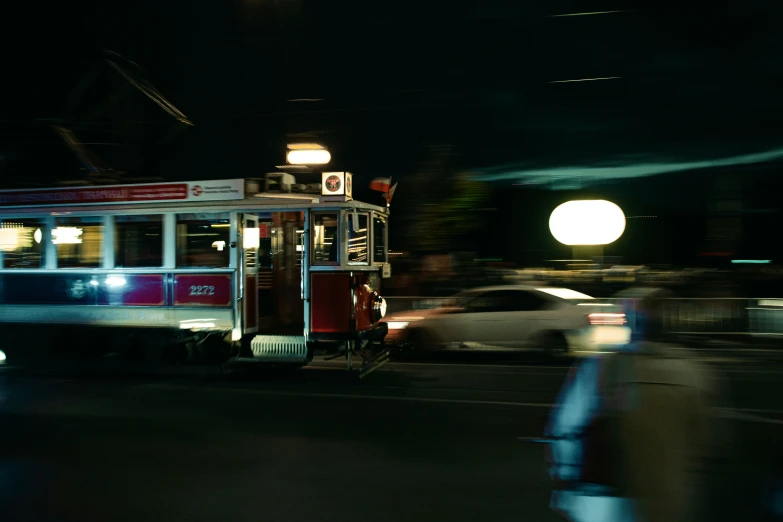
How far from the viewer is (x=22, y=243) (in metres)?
11.8

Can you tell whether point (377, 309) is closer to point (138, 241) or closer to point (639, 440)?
point (138, 241)

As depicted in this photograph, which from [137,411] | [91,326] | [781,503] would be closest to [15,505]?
[137,411]

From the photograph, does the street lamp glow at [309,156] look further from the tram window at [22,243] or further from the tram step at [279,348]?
the tram window at [22,243]

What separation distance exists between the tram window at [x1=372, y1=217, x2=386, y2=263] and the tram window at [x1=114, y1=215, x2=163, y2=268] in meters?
3.48

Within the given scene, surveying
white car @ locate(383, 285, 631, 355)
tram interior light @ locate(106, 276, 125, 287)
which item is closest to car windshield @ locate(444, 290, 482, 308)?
white car @ locate(383, 285, 631, 355)

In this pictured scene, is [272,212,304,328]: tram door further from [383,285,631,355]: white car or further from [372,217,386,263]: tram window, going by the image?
[383,285,631,355]: white car

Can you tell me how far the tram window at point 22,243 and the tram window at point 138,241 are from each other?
1641 mm

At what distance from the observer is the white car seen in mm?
11594

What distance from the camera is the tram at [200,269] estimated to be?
1029 cm

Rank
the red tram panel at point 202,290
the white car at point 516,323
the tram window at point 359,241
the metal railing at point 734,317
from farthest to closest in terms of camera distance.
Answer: the metal railing at point 734,317, the white car at point 516,323, the red tram panel at point 202,290, the tram window at point 359,241

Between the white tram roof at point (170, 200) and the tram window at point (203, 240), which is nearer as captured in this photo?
the white tram roof at point (170, 200)

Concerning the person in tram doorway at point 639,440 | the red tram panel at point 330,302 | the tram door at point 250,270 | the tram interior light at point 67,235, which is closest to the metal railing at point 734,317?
the red tram panel at point 330,302

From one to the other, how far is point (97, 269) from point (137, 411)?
382 cm

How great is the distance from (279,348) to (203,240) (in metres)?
2.18
